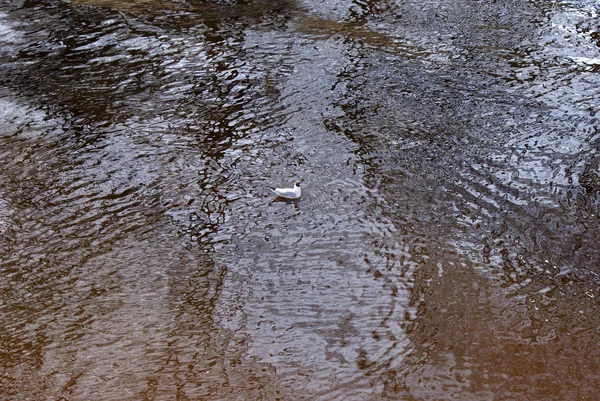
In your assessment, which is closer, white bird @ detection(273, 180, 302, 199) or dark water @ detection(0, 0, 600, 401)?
dark water @ detection(0, 0, 600, 401)

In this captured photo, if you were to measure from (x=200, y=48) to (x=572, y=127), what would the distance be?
5.45 m

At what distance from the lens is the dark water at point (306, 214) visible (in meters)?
4.75

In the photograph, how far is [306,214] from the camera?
20.7ft

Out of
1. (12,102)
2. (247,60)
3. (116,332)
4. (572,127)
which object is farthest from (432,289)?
(12,102)

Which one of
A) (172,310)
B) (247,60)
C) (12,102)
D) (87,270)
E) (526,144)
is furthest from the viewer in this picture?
(247,60)

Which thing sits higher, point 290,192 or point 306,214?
point 290,192

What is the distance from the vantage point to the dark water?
475 centimetres

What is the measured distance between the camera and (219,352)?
4.83 meters

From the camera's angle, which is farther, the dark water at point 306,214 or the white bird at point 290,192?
the white bird at point 290,192

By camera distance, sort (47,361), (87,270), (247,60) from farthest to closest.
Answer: (247,60), (87,270), (47,361)

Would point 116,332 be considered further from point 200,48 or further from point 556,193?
point 200,48

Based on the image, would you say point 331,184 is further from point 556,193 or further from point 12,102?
point 12,102

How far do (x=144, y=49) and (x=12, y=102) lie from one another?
7.46 feet

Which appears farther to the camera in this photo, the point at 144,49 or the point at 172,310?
the point at 144,49
